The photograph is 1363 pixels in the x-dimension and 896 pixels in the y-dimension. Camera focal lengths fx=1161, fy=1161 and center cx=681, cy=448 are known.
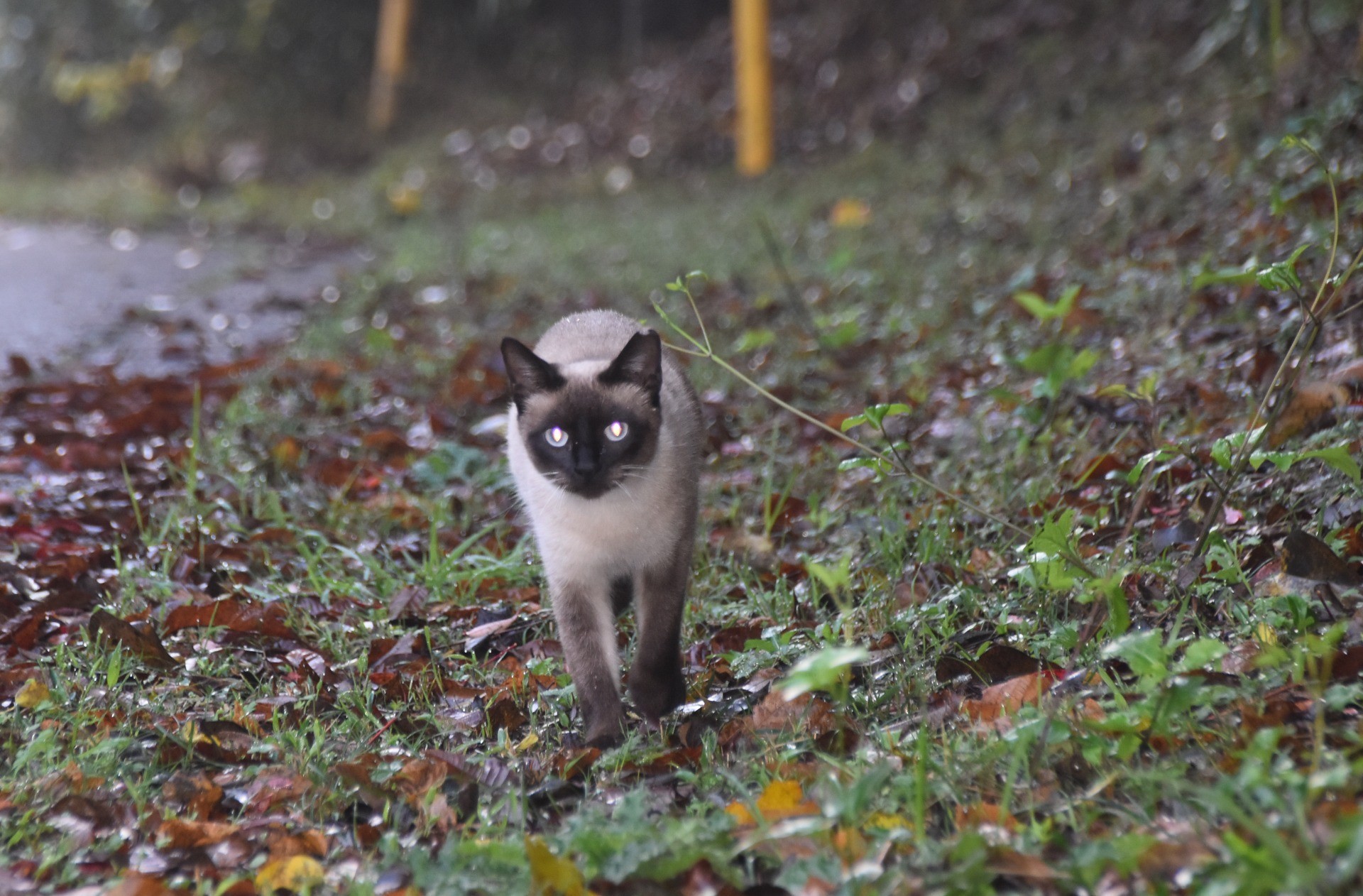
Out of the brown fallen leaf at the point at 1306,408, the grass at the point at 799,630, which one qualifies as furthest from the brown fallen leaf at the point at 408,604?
the brown fallen leaf at the point at 1306,408

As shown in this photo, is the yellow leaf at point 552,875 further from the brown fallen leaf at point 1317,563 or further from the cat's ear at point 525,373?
the brown fallen leaf at point 1317,563

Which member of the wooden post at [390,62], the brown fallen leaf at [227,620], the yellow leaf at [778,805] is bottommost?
the yellow leaf at [778,805]

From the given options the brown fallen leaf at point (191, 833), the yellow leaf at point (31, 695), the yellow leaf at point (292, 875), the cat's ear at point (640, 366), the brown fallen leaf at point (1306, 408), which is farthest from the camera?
the brown fallen leaf at point (1306, 408)

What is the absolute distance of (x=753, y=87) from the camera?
38.2 ft

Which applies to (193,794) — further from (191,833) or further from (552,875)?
(552,875)

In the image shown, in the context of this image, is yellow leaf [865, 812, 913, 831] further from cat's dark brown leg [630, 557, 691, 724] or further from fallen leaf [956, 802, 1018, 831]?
cat's dark brown leg [630, 557, 691, 724]

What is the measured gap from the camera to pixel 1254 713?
7.47ft

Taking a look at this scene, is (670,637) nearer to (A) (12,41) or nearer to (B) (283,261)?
(B) (283,261)

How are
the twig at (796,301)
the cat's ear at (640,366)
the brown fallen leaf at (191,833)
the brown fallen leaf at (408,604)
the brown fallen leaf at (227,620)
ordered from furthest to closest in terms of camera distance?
1. the twig at (796,301)
2. the brown fallen leaf at (408,604)
3. the brown fallen leaf at (227,620)
4. the cat's ear at (640,366)
5. the brown fallen leaf at (191,833)

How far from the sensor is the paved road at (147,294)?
6.71 meters

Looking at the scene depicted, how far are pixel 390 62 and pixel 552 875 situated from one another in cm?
1582

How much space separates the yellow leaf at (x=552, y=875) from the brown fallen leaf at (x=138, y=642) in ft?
5.50

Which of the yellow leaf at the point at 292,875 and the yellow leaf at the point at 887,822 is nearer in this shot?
the yellow leaf at the point at 887,822

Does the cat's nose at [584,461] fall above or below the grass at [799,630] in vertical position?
above
